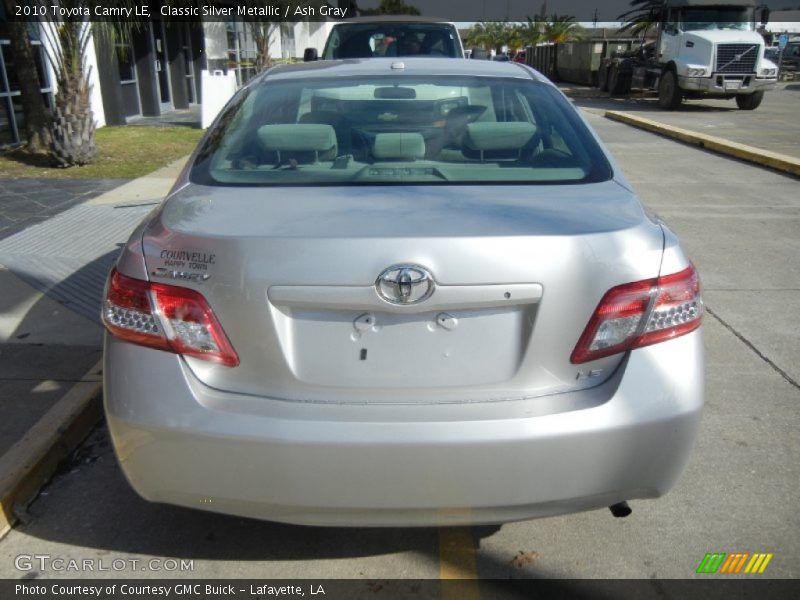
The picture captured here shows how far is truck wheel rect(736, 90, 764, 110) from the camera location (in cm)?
2028

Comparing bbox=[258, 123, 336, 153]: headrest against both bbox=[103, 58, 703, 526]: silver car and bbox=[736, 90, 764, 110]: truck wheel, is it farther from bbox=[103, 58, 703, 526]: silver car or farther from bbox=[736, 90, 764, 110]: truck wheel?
bbox=[736, 90, 764, 110]: truck wheel

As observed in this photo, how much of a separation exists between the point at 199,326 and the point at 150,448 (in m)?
0.40

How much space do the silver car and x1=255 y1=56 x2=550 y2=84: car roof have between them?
1304 mm

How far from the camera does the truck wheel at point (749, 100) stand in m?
20.3

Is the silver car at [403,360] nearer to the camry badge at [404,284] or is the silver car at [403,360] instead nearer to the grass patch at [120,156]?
the camry badge at [404,284]

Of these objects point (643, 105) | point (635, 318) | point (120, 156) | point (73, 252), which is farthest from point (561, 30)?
point (635, 318)

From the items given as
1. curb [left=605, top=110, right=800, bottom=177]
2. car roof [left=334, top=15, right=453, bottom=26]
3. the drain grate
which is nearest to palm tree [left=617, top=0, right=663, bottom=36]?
curb [left=605, top=110, right=800, bottom=177]

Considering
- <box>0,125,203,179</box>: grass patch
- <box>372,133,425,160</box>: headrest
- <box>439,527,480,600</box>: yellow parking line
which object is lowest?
<box>0,125,203,179</box>: grass patch

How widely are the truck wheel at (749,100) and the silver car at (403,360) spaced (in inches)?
819

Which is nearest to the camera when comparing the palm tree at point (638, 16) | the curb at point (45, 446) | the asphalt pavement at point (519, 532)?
the asphalt pavement at point (519, 532)


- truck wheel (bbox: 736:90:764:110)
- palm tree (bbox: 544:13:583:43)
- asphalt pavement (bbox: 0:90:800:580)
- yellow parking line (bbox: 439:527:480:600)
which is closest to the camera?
yellow parking line (bbox: 439:527:480:600)

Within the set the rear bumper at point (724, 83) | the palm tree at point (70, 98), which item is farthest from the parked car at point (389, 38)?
the rear bumper at point (724, 83)

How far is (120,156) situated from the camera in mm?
10930

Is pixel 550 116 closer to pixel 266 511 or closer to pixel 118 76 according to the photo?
pixel 266 511
